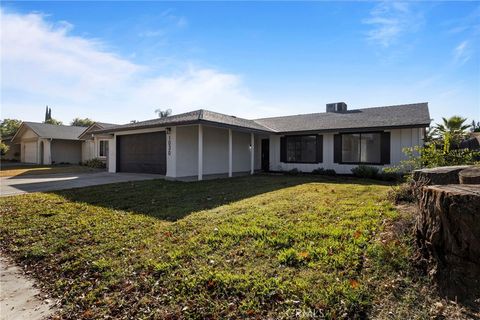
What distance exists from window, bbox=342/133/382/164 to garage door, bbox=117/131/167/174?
9.96m

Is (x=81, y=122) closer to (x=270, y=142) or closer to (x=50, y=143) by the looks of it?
(x=50, y=143)

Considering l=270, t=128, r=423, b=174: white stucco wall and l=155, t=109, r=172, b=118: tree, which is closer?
l=270, t=128, r=423, b=174: white stucco wall

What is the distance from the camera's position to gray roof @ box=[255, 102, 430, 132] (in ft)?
42.3

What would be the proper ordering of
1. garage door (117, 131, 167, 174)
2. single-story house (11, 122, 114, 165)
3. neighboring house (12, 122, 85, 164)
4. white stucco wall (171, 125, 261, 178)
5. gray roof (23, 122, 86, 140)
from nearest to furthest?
white stucco wall (171, 125, 261, 178), garage door (117, 131, 167, 174), single-story house (11, 122, 114, 165), gray roof (23, 122, 86, 140), neighboring house (12, 122, 85, 164)

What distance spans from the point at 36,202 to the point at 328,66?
39.1 ft

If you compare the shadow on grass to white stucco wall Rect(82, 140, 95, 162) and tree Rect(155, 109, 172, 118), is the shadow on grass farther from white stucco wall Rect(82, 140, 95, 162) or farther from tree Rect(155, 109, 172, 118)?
tree Rect(155, 109, 172, 118)

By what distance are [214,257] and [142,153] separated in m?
12.9

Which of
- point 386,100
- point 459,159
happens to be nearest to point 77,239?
point 459,159

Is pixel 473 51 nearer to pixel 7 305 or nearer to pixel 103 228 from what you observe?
pixel 103 228

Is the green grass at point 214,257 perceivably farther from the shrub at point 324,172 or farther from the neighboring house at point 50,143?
the neighboring house at point 50,143

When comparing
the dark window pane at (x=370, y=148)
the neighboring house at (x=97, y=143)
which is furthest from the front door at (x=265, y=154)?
the neighboring house at (x=97, y=143)

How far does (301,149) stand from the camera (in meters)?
16.4

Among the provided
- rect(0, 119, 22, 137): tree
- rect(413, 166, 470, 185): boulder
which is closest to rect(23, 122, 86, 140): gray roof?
rect(0, 119, 22, 137): tree

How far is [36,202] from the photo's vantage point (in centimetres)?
771
